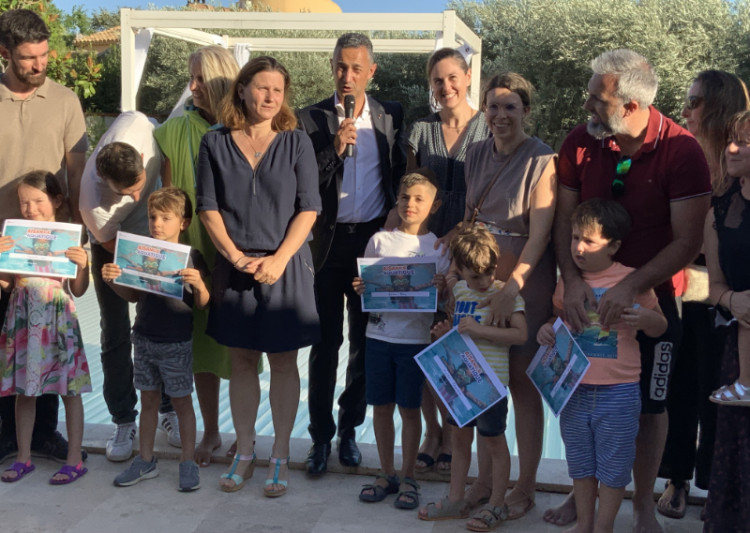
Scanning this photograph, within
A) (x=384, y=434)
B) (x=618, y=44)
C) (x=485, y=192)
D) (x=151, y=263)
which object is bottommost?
(x=384, y=434)

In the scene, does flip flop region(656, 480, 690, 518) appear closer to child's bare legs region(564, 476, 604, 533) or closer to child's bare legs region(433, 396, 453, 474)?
child's bare legs region(564, 476, 604, 533)

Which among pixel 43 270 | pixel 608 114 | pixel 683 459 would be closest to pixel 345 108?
pixel 608 114

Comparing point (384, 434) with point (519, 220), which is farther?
point (384, 434)

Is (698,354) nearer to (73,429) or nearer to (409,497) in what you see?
(409,497)

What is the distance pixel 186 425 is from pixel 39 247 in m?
1.03

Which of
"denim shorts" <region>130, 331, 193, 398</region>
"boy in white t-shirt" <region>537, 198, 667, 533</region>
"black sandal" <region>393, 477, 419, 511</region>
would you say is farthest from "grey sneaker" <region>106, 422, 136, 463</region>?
"boy in white t-shirt" <region>537, 198, 667, 533</region>

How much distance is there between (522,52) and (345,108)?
1461 cm

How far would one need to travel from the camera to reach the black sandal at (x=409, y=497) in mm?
3551

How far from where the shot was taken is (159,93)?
20766mm

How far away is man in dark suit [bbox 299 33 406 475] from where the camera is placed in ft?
12.7

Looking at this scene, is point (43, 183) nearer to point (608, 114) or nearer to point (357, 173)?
point (357, 173)

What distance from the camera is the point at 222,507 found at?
356cm

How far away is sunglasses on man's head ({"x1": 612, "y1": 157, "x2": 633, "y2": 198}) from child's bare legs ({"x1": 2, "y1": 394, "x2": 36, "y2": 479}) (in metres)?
2.72

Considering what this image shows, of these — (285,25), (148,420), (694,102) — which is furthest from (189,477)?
(285,25)
